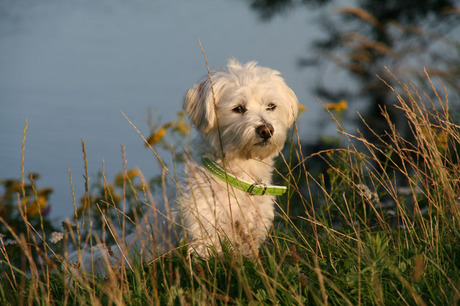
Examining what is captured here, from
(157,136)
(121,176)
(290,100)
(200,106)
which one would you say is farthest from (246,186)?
(121,176)

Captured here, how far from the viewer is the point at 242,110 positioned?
13.3 feet

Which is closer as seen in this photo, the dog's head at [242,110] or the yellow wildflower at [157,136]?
the dog's head at [242,110]

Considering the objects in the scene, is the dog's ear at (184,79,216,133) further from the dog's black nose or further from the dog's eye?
the dog's black nose

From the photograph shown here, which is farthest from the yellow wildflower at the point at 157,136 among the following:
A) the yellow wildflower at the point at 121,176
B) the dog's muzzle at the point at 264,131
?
the dog's muzzle at the point at 264,131

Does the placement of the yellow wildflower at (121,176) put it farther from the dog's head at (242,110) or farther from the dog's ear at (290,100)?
the dog's ear at (290,100)

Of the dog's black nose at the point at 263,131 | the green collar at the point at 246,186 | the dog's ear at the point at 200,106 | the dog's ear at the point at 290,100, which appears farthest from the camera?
the dog's ear at the point at 290,100

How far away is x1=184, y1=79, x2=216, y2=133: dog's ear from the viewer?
400 cm

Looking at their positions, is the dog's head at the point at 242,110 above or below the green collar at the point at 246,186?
above

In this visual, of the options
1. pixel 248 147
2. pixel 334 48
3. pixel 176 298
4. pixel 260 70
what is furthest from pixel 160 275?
pixel 334 48

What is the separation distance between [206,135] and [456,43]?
169 inches

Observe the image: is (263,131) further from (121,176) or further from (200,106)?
Result: (121,176)

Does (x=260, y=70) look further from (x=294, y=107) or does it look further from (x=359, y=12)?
(x=359, y=12)

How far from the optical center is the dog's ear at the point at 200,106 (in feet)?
13.1

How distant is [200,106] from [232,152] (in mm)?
447
